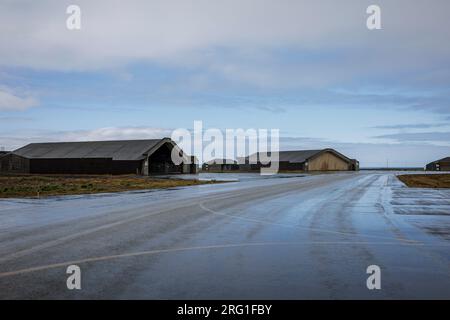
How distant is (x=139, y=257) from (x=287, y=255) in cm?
300

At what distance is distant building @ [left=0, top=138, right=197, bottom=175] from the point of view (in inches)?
2653

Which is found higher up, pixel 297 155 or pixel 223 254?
pixel 297 155

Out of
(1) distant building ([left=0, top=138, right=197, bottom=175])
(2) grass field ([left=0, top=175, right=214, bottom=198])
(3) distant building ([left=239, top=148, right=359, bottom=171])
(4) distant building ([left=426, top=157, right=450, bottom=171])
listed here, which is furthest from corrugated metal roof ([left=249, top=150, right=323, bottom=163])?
(2) grass field ([left=0, top=175, right=214, bottom=198])

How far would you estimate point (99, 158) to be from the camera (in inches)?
2778

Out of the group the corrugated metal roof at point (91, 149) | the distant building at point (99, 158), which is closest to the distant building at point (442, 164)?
the distant building at point (99, 158)

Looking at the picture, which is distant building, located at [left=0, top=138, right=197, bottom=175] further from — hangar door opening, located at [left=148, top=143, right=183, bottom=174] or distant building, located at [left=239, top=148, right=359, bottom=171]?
distant building, located at [left=239, top=148, right=359, bottom=171]

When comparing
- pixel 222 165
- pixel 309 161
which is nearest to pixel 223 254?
pixel 309 161

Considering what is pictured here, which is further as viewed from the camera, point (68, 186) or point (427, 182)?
point (427, 182)

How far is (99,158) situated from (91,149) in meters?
5.25

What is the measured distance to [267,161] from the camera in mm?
121000

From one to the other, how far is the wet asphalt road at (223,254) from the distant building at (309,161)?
94.0 metres

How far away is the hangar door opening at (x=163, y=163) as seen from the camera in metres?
75.4

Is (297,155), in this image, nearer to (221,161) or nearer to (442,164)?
(221,161)

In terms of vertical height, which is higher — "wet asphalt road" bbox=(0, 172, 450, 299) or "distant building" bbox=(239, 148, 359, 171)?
"distant building" bbox=(239, 148, 359, 171)
